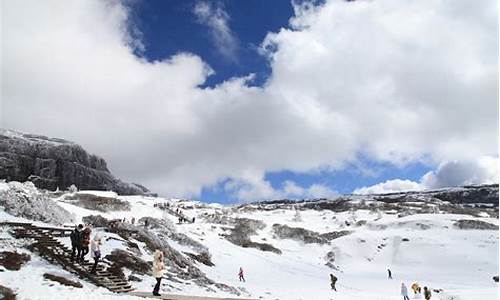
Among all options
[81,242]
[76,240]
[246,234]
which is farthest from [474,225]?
[76,240]

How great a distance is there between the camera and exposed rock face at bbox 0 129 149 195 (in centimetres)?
12012

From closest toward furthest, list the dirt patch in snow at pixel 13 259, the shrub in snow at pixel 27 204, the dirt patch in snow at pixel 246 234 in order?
the dirt patch in snow at pixel 13 259
the shrub in snow at pixel 27 204
the dirt patch in snow at pixel 246 234

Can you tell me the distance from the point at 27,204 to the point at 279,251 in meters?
43.8

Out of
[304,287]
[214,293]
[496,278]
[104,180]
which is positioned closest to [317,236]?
[496,278]

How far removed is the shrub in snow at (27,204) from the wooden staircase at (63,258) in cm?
759

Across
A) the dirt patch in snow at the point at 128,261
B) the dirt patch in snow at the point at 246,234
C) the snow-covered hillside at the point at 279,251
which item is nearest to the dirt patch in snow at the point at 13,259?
the snow-covered hillside at the point at 279,251

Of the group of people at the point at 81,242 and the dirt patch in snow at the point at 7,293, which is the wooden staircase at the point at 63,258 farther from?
the dirt patch in snow at the point at 7,293

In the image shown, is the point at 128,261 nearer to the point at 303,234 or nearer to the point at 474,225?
the point at 303,234

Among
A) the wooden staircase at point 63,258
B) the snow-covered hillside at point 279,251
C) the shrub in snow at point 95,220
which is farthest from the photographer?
A: the shrub in snow at point 95,220

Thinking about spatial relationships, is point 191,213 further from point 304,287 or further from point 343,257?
point 304,287

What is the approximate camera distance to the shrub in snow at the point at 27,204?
37.4 metres

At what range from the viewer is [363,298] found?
129ft

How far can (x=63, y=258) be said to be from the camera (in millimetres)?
24266

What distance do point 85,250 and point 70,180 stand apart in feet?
373
